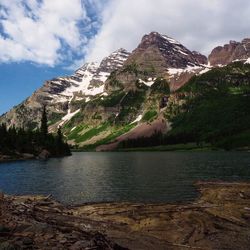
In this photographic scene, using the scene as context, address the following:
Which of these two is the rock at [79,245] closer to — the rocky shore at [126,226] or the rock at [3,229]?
the rocky shore at [126,226]

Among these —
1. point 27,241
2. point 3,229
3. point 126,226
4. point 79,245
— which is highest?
point 3,229

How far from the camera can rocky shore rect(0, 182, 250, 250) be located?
31.8 m

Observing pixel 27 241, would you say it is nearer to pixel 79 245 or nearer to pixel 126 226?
pixel 79 245

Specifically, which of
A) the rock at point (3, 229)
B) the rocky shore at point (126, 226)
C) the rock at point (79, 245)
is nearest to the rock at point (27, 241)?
the rocky shore at point (126, 226)

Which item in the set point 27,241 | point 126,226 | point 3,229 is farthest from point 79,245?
point 126,226

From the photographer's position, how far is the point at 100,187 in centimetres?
8394

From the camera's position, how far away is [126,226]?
1629 inches

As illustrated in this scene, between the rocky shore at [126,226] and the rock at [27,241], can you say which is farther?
the rocky shore at [126,226]

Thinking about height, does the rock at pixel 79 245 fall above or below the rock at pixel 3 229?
below

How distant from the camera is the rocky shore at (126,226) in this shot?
31.8 metres

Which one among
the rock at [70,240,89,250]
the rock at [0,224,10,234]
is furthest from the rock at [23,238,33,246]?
the rock at [0,224,10,234]

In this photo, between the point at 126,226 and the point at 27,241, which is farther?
the point at 126,226

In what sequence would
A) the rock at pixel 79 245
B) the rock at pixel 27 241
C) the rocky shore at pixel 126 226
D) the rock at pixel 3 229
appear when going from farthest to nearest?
the rock at pixel 3 229, the rocky shore at pixel 126 226, the rock at pixel 27 241, the rock at pixel 79 245

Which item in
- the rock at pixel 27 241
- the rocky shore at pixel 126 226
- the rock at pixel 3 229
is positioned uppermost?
the rock at pixel 3 229
